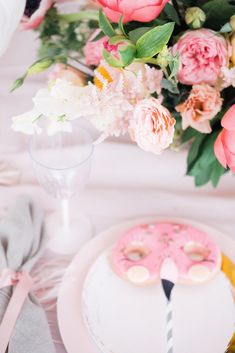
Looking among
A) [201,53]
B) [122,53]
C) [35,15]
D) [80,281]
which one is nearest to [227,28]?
[201,53]

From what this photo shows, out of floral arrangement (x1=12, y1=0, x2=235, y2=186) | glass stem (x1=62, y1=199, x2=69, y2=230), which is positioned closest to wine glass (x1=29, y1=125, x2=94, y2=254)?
glass stem (x1=62, y1=199, x2=69, y2=230)

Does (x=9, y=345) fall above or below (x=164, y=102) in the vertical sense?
below

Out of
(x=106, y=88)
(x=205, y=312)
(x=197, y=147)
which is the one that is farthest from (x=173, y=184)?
(x=106, y=88)

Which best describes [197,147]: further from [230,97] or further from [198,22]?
[198,22]

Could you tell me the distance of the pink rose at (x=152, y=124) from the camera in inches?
20.9

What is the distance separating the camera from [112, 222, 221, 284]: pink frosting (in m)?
0.69

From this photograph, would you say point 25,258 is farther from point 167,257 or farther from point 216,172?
point 216,172

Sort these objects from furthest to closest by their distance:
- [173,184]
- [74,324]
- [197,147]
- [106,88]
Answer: [173,184]
[197,147]
[74,324]
[106,88]

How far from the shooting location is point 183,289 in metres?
0.69

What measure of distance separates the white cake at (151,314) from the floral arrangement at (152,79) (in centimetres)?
18

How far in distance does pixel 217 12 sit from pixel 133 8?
14cm

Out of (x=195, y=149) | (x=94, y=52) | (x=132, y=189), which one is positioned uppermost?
(x=94, y=52)

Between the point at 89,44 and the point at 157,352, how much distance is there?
41cm

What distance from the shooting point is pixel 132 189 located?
0.86 meters
